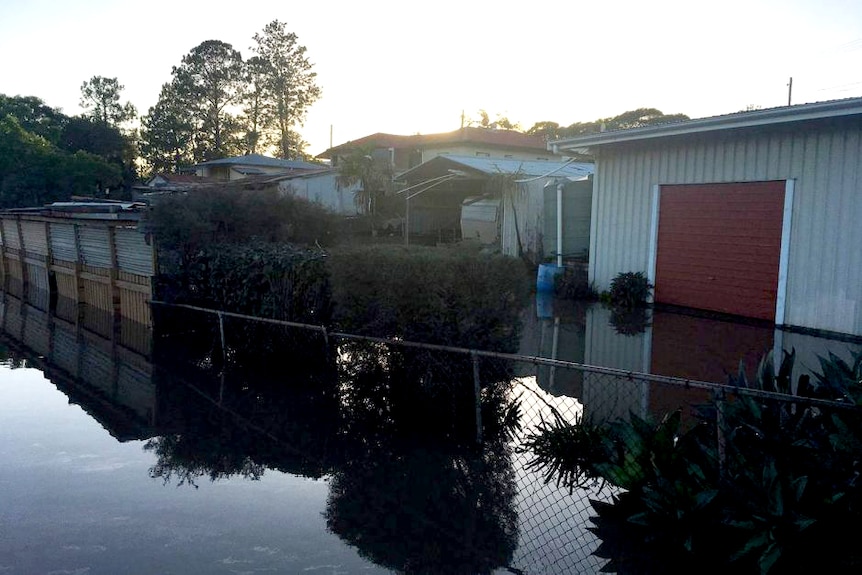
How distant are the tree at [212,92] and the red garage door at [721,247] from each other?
5491 centimetres

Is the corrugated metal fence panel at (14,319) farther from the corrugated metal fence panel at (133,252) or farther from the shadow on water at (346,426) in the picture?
the shadow on water at (346,426)

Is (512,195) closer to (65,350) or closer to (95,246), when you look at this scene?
(95,246)

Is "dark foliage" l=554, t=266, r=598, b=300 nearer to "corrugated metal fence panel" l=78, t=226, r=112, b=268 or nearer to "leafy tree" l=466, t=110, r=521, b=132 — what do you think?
"corrugated metal fence panel" l=78, t=226, r=112, b=268

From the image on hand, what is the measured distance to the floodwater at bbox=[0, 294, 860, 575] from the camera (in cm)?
511

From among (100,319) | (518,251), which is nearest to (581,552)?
(100,319)

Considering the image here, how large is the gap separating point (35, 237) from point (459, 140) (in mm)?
31930

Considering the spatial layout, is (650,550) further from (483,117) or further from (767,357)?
(483,117)

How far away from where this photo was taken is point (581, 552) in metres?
5.00

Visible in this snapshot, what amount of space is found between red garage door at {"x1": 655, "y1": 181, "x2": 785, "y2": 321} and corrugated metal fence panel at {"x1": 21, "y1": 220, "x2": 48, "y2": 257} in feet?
48.4

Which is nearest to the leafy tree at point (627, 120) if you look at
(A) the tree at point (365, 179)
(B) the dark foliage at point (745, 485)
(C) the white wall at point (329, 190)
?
(C) the white wall at point (329, 190)

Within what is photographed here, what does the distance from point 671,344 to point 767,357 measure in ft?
20.6

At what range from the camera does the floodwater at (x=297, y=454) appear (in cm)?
511

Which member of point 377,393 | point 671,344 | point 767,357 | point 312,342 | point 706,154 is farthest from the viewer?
point 706,154

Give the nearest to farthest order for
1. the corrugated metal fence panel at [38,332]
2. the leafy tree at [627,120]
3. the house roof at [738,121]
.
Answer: the house roof at [738,121] < the corrugated metal fence panel at [38,332] < the leafy tree at [627,120]
